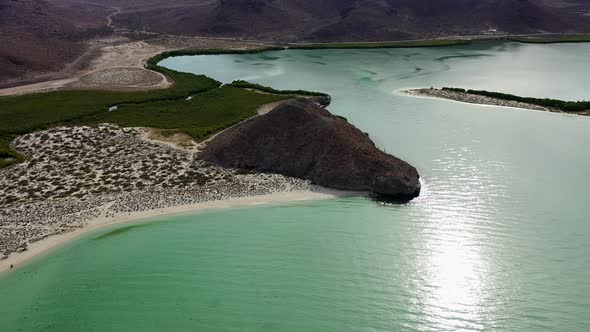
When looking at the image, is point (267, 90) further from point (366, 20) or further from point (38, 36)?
point (38, 36)

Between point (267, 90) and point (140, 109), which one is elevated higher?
point (267, 90)

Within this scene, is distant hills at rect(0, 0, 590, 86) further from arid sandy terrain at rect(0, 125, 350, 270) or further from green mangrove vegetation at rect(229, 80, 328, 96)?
arid sandy terrain at rect(0, 125, 350, 270)

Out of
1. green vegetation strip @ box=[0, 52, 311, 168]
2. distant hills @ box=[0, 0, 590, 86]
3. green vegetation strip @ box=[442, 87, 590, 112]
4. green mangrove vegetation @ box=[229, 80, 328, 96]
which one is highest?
distant hills @ box=[0, 0, 590, 86]

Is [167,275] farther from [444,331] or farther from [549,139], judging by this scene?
[549,139]

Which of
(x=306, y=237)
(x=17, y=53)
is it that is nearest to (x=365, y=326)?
(x=306, y=237)

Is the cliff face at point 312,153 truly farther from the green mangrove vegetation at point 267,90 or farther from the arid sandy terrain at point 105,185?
the green mangrove vegetation at point 267,90

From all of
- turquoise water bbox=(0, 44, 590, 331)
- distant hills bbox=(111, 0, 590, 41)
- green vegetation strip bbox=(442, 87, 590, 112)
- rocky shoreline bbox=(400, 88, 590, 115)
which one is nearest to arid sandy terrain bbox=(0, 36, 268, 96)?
distant hills bbox=(111, 0, 590, 41)

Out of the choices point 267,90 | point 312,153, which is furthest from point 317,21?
point 312,153
